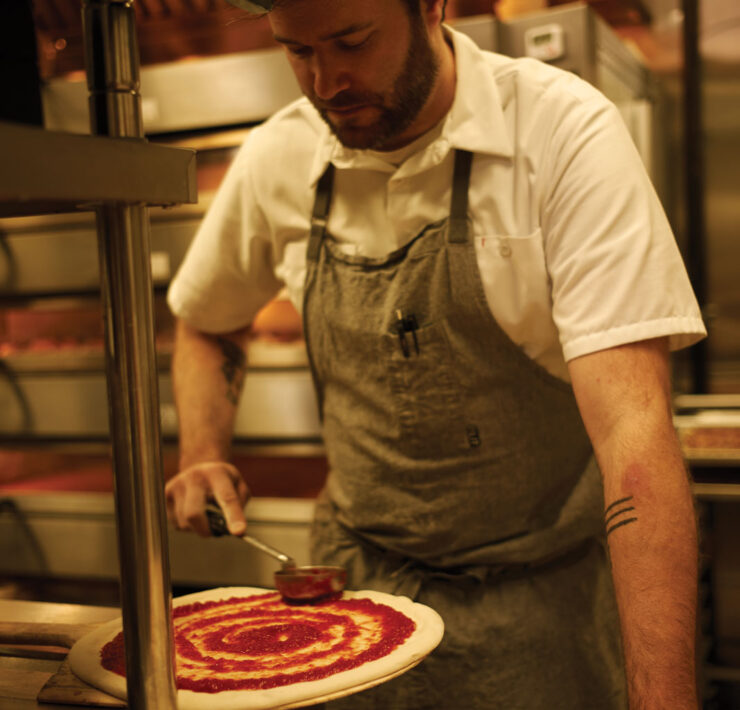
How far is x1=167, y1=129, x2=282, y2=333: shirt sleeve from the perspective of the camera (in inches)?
70.3

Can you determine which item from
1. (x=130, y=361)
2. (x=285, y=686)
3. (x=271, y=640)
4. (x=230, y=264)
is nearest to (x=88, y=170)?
(x=130, y=361)

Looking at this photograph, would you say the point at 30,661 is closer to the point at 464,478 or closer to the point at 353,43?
the point at 464,478

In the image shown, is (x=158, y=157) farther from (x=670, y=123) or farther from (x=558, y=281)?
(x=670, y=123)

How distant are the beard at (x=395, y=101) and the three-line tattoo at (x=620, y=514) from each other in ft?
2.30

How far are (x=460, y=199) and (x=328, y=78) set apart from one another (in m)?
0.30

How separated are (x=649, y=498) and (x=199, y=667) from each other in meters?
0.60

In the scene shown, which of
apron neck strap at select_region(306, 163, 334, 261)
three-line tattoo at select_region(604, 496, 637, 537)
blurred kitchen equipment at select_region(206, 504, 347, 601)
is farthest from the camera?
apron neck strap at select_region(306, 163, 334, 261)

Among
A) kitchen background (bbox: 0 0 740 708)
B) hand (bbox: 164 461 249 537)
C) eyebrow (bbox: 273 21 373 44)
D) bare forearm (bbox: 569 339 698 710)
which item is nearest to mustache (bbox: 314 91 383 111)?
eyebrow (bbox: 273 21 373 44)

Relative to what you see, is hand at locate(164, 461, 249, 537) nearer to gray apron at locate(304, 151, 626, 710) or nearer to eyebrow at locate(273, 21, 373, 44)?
gray apron at locate(304, 151, 626, 710)

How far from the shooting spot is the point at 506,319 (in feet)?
4.83

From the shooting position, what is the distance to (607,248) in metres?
1.27

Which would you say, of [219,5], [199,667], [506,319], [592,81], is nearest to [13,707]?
[199,667]

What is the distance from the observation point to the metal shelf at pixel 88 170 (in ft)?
1.97

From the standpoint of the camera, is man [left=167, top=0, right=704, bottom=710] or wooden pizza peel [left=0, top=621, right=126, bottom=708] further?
man [left=167, top=0, right=704, bottom=710]
